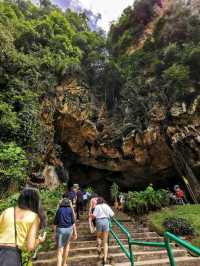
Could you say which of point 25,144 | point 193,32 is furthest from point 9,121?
point 193,32

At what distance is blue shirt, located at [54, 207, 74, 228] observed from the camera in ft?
14.6

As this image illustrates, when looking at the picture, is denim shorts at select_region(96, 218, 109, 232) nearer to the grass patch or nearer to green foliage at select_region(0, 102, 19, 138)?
the grass patch

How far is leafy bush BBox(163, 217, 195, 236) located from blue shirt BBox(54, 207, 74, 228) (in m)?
4.10

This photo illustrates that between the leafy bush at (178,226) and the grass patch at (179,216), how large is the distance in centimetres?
15

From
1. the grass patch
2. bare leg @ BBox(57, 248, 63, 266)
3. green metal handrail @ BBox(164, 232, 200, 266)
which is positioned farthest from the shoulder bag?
the grass patch

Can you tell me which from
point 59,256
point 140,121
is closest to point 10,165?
point 59,256

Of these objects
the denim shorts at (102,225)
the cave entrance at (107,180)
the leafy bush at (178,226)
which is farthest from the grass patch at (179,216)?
the cave entrance at (107,180)

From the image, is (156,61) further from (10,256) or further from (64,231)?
(10,256)

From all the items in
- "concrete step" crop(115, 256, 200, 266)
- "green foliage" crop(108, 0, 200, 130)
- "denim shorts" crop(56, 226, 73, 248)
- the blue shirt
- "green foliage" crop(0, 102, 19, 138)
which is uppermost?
"green foliage" crop(108, 0, 200, 130)

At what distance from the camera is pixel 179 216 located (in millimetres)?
8289

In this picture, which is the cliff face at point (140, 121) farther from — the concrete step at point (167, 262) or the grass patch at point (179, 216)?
the concrete step at point (167, 262)

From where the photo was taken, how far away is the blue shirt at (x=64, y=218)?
4.46m

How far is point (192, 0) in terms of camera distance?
19.3 meters

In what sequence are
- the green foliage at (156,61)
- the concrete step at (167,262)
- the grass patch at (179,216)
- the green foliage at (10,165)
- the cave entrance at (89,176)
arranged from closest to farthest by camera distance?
the concrete step at (167,262), the grass patch at (179,216), the green foliage at (10,165), the green foliage at (156,61), the cave entrance at (89,176)
